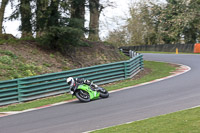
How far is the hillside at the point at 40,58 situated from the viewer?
53.2 ft

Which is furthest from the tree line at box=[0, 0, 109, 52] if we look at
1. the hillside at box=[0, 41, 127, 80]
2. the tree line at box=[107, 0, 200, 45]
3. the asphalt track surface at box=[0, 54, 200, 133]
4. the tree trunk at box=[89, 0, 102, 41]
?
the tree line at box=[107, 0, 200, 45]

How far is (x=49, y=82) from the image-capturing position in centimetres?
1440

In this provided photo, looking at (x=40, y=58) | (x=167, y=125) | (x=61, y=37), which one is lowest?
(x=167, y=125)

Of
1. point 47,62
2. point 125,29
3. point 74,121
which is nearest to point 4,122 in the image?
point 74,121

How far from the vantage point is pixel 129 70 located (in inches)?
711

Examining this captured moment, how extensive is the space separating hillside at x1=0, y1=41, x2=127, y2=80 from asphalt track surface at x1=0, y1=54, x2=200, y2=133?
513 cm

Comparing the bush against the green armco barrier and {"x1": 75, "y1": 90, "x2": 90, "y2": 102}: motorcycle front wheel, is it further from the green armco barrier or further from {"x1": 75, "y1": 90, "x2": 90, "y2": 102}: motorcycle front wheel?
{"x1": 75, "y1": 90, "x2": 90, "y2": 102}: motorcycle front wheel

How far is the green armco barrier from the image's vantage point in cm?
1350

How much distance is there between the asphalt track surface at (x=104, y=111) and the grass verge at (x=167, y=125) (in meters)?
0.60

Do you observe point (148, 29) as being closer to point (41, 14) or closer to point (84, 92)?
point (41, 14)

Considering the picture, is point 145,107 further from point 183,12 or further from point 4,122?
point 183,12

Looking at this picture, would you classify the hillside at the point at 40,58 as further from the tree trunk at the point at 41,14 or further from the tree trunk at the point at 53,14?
the tree trunk at the point at 53,14

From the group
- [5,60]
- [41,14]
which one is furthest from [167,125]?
[41,14]

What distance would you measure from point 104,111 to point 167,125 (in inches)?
111
